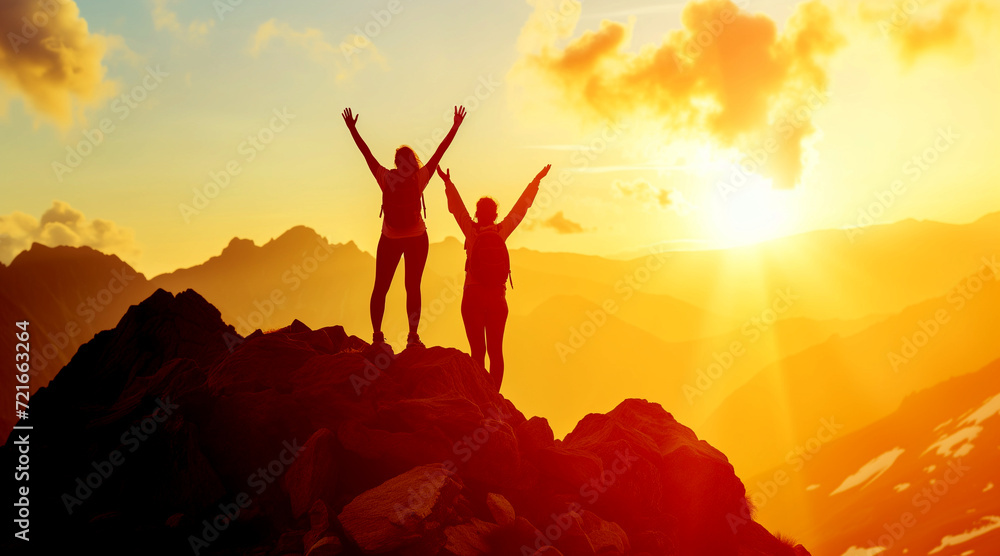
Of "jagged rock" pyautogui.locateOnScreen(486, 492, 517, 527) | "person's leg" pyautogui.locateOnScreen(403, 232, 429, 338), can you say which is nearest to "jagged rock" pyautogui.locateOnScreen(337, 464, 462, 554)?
"jagged rock" pyautogui.locateOnScreen(486, 492, 517, 527)

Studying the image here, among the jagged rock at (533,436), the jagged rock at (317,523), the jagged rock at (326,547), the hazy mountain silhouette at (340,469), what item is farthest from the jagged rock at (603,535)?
the jagged rock at (317,523)

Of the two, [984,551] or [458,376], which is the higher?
[458,376]

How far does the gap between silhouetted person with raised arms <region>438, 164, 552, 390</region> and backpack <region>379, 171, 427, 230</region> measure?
1.15 metres

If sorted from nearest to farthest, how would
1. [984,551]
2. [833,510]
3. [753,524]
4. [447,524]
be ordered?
[447,524]
[753,524]
[984,551]
[833,510]

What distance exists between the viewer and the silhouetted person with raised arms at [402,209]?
15172 millimetres

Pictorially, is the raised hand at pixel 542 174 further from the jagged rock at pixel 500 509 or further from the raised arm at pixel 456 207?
the jagged rock at pixel 500 509

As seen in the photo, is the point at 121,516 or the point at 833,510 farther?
the point at 833,510

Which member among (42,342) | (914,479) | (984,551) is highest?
(42,342)

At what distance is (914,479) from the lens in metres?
182

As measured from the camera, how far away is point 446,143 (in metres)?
15.3

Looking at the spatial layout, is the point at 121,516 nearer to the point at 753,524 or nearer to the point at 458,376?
the point at 458,376

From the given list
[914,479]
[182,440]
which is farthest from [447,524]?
[914,479]

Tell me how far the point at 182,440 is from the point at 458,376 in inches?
241

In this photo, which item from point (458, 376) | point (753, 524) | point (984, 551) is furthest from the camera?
point (984, 551)
